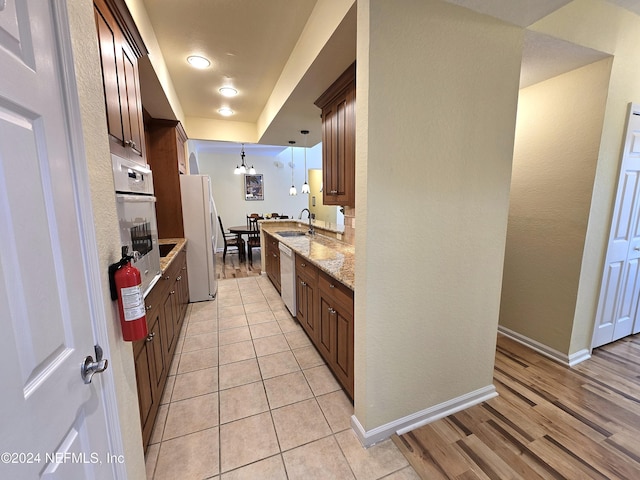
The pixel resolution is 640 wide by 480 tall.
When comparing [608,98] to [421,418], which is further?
[608,98]

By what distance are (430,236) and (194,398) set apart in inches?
78.8

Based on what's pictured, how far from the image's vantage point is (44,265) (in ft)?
2.18

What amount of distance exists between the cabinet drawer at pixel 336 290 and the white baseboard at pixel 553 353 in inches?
81.5

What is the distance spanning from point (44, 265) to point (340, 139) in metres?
2.20

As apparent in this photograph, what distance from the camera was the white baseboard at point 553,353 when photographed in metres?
2.31

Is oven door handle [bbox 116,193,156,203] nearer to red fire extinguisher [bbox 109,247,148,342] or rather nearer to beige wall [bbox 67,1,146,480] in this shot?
beige wall [bbox 67,1,146,480]

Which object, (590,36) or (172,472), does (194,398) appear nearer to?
(172,472)

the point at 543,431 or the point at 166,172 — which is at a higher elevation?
the point at 166,172

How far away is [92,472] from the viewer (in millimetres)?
819

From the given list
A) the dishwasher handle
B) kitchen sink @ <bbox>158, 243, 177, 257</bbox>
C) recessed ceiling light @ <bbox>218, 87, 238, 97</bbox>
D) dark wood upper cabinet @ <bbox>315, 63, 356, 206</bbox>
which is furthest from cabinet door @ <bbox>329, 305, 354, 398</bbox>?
recessed ceiling light @ <bbox>218, 87, 238, 97</bbox>

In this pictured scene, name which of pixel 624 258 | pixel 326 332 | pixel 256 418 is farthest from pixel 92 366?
pixel 624 258

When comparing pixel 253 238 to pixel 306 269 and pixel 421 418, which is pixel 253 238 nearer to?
pixel 306 269

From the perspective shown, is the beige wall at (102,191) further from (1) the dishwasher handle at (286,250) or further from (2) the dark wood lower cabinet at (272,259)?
(2) the dark wood lower cabinet at (272,259)

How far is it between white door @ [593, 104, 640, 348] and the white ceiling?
2.91 feet
